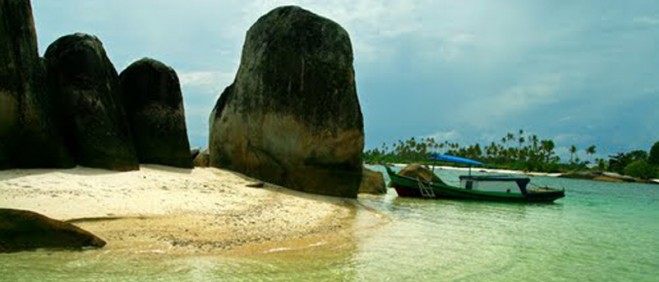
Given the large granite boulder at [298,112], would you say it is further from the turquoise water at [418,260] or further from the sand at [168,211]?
the sand at [168,211]

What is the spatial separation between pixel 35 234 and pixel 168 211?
10.4 feet

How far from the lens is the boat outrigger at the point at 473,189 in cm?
2762

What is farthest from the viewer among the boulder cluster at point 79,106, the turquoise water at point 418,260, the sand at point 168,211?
the boulder cluster at point 79,106

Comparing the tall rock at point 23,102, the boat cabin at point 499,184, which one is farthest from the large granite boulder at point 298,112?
the boat cabin at point 499,184

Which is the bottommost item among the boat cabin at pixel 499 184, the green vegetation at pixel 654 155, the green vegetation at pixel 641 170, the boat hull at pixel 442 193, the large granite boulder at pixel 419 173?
the boat hull at pixel 442 193

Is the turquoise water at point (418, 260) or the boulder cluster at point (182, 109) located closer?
the turquoise water at point (418, 260)

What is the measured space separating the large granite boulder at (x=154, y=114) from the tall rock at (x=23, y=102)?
126 inches

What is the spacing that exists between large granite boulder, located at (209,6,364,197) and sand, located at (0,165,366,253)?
9.75 feet

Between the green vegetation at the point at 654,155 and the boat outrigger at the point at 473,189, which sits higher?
the green vegetation at the point at 654,155

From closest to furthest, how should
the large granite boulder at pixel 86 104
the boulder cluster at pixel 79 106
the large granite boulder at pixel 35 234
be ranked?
1. the large granite boulder at pixel 35 234
2. the boulder cluster at pixel 79 106
3. the large granite boulder at pixel 86 104

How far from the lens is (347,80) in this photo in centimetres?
1848

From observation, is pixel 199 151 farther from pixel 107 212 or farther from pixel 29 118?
pixel 107 212

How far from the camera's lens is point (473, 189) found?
2906 cm

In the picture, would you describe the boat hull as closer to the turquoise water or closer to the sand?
the turquoise water
